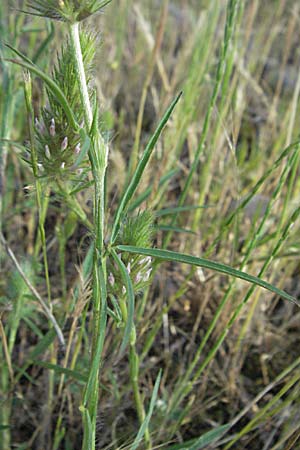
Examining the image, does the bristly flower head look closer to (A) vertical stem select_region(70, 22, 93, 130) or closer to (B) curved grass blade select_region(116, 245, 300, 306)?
(A) vertical stem select_region(70, 22, 93, 130)

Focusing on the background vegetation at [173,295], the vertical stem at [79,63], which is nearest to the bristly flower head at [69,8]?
the vertical stem at [79,63]

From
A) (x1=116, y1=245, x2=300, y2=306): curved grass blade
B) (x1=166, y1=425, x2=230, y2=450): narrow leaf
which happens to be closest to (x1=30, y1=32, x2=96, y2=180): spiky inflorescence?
(x1=116, y1=245, x2=300, y2=306): curved grass blade

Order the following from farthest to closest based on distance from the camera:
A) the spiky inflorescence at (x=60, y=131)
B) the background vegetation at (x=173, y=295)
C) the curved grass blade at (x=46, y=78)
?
1. the background vegetation at (x=173, y=295)
2. the spiky inflorescence at (x=60, y=131)
3. the curved grass blade at (x=46, y=78)

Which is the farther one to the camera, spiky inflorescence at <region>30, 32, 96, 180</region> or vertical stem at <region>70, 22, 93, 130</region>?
spiky inflorescence at <region>30, 32, 96, 180</region>

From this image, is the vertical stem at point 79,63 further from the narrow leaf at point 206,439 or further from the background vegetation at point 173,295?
the narrow leaf at point 206,439

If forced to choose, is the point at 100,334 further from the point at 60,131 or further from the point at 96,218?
the point at 60,131

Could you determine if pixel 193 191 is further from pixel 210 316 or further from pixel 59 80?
pixel 59 80
